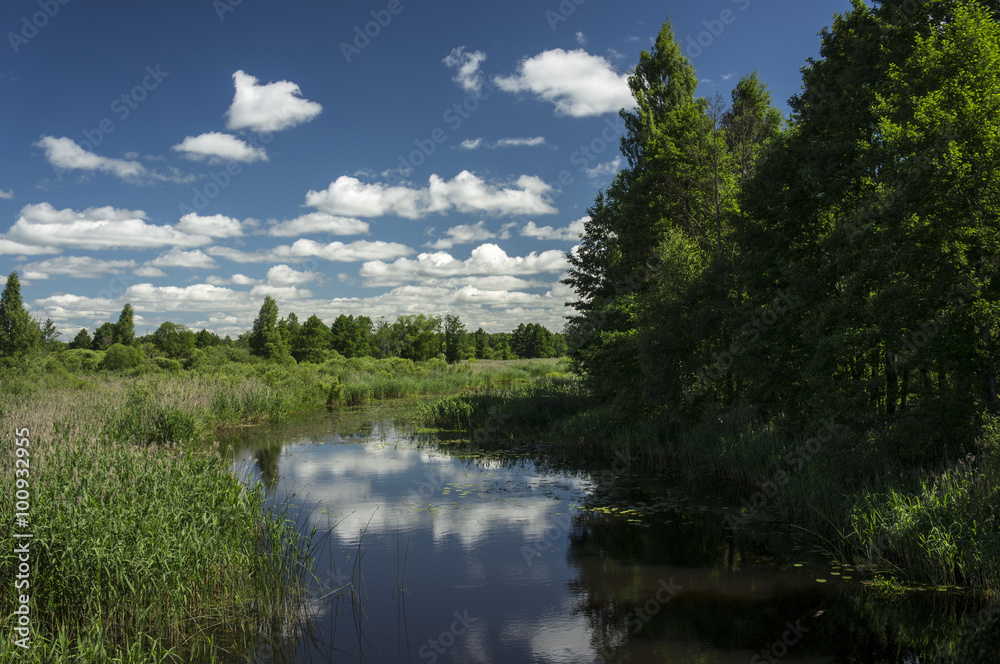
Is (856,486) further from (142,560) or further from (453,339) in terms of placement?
(453,339)

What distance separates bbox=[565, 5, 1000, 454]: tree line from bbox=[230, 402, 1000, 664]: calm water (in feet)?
11.2

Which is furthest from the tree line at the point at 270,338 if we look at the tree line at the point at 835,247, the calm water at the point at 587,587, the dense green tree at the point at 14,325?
the calm water at the point at 587,587

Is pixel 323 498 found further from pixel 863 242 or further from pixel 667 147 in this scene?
pixel 667 147

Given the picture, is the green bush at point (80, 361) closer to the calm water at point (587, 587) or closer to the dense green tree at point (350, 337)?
the calm water at point (587, 587)

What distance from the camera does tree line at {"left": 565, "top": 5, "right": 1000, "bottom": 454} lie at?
353 inches

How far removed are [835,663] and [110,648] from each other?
290 inches

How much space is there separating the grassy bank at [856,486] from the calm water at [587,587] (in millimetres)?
442

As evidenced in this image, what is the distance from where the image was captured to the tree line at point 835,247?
898 centimetres

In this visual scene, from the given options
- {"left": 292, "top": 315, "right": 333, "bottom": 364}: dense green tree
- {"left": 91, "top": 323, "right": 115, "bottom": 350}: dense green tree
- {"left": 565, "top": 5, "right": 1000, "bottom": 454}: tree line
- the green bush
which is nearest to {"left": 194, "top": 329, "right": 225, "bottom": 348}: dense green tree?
{"left": 91, "top": 323, "right": 115, "bottom": 350}: dense green tree

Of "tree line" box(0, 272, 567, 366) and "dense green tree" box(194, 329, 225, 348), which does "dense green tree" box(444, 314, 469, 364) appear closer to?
"tree line" box(0, 272, 567, 366)

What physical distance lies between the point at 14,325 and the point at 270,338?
19476mm

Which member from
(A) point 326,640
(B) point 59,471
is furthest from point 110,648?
(B) point 59,471

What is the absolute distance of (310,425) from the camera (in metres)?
25.1

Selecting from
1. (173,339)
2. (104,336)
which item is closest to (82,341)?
(104,336)
